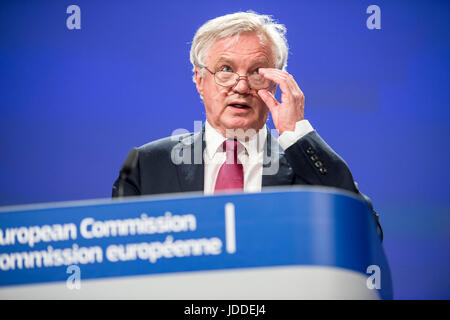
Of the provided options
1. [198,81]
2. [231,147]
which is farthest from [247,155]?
[198,81]

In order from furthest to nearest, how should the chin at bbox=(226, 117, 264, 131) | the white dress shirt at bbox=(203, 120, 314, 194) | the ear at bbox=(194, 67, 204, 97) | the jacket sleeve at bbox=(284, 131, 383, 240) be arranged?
the ear at bbox=(194, 67, 204, 97)
the chin at bbox=(226, 117, 264, 131)
the white dress shirt at bbox=(203, 120, 314, 194)
the jacket sleeve at bbox=(284, 131, 383, 240)

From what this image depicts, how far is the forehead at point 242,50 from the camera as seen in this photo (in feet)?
9.50

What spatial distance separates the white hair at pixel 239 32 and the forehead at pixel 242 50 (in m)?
0.02

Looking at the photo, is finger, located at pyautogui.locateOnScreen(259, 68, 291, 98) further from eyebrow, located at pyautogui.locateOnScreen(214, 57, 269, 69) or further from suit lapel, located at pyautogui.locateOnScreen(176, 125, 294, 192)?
suit lapel, located at pyautogui.locateOnScreen(176, 125, 294, 192)

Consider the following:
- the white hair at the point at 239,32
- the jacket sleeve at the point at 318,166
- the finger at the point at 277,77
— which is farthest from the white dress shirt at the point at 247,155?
the white hair at the point at 239,32

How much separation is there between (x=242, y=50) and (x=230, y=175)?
23.6 inches

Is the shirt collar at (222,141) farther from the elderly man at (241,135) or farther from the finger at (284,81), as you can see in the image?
the finger at (284,81)

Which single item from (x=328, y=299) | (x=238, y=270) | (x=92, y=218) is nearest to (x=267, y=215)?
(x=238, y=270)

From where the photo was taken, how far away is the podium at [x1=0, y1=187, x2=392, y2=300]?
6.09ft

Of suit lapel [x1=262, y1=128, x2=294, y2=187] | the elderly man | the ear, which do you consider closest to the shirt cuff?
the elderly man

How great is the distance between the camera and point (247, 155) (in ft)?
9.05

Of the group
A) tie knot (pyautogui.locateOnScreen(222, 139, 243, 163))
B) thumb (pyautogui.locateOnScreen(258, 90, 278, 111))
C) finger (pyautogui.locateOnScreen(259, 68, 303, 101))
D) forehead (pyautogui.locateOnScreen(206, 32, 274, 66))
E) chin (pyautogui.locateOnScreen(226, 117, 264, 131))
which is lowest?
tie knot (pyautogui.locateOnScreen(222, 139, 243, 163))

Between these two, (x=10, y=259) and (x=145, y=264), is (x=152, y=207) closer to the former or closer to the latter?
(x=145, y=264)
